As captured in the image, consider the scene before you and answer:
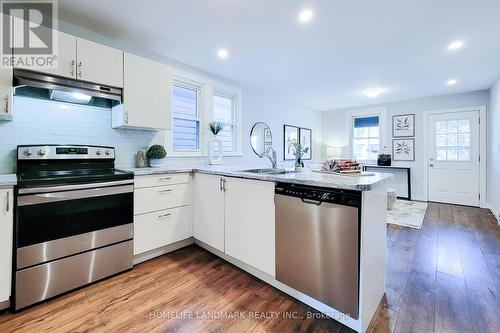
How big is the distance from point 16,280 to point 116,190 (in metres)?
0.84

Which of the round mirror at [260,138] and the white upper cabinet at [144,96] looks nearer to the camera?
the white upper cabinet at [144,96]

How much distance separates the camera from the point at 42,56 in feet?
6.08

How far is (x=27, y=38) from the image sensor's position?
70.3 inches

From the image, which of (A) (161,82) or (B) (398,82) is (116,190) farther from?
(B) (398,82)

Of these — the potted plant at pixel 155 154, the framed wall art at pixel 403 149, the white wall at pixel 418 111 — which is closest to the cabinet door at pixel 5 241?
the potted plant at pixel 155 154

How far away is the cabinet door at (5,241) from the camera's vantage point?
4.98 feet

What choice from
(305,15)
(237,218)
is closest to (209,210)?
(237,218)

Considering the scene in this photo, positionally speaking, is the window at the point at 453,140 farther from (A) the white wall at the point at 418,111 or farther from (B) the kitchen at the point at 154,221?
(B) the kitchen at the point at 154,221

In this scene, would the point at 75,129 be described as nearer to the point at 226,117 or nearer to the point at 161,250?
the point at 161,250

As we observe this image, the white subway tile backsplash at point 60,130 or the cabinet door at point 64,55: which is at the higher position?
the cabinet door at point 64,55

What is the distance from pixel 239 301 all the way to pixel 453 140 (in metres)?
5.66

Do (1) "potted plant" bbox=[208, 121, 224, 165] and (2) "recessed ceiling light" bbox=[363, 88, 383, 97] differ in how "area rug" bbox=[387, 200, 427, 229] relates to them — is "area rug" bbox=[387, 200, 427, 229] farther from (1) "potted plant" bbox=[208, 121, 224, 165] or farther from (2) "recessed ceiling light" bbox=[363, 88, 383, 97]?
(1) "potted plant" bbox=[208, 121, 224, 165]

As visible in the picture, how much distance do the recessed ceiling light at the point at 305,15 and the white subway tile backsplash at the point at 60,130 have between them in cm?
217

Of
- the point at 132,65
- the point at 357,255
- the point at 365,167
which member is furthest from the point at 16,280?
the point at 365,167
